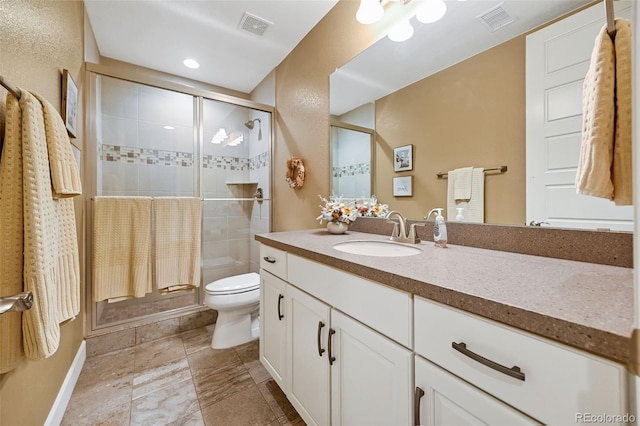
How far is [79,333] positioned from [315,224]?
1776mm

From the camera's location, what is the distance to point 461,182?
1171 millimetres

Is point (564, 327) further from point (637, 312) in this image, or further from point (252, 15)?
point (252, 15)

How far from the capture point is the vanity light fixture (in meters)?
2.63

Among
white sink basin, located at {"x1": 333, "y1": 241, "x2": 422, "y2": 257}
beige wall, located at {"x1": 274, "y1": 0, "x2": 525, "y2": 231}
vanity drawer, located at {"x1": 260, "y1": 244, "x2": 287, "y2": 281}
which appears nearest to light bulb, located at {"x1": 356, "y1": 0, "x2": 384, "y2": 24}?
beige wall, located at {"x1": 274, "y1": 0, "x2": 525, "y2": 231}

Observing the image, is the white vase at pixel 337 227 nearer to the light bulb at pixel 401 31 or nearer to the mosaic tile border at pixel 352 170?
the mosaic tile border at pixel 352 170

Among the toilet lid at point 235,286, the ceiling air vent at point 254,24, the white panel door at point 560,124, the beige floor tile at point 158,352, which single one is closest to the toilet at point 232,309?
the toilet lid at point 235,286

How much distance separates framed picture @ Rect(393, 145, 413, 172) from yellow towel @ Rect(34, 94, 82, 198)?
4.71 feet

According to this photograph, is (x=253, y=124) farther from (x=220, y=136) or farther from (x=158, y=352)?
(x=158, y=352)

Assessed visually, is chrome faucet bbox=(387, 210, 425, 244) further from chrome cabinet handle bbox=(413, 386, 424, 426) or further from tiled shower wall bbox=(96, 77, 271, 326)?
tiled shower wall bbox=(96, 77, 271, 326)

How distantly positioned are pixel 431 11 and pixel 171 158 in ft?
7.86

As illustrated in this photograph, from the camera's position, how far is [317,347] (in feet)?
3.44

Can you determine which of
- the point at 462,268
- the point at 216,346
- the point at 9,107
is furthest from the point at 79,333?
the point at 462,268

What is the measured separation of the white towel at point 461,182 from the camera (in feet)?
3.76

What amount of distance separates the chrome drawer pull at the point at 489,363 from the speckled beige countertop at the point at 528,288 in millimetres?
86
